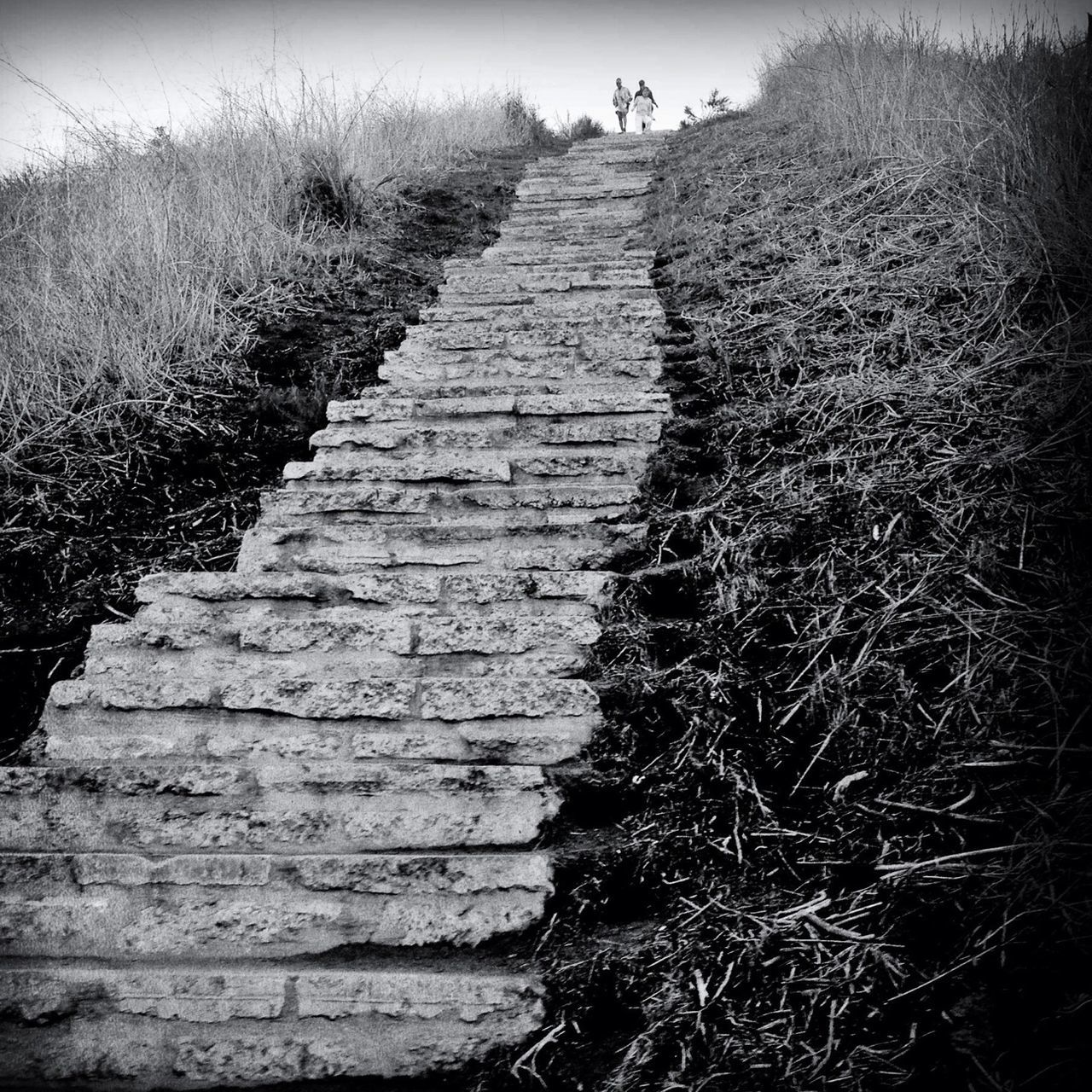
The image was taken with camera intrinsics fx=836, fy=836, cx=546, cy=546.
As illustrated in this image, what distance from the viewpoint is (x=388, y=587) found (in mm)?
2525

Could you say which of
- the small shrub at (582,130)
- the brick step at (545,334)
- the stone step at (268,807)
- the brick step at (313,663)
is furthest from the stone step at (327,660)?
the small shrub at (582,130)

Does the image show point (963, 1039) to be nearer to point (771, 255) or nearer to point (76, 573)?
point (76, 573)

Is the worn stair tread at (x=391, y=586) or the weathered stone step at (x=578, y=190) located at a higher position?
the weathered stone step at (x=578, y=190)

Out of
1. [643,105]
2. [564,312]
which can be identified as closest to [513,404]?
[564,312]

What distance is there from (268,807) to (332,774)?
17 centimetres

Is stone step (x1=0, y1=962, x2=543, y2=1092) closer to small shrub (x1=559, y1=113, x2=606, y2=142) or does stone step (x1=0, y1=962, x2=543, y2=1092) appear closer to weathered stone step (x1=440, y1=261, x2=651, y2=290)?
weathered stone step (x1=440, y1=261, x2=651, y2=290)

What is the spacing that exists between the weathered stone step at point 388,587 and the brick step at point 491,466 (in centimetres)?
45

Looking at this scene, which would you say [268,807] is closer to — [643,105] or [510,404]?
[510,404]

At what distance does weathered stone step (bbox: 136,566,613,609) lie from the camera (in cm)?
247

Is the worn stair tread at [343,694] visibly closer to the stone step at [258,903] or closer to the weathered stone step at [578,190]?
the stone step at [258,903]

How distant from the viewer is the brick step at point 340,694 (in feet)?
7.13

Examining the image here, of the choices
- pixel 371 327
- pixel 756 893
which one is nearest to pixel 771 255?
pixel 371 327

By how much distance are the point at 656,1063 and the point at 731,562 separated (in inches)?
50.7

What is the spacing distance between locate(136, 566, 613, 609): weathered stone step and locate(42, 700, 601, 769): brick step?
1.40 ft
